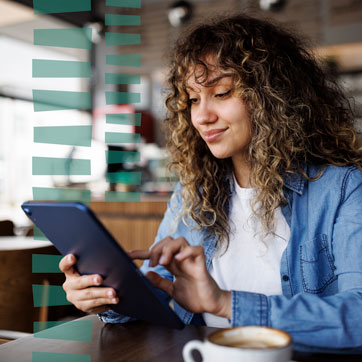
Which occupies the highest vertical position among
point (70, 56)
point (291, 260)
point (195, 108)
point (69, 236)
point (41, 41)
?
point (70, 56)

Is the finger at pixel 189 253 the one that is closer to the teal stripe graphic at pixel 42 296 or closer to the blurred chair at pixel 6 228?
the teal stripe graphic at pixel 42 296

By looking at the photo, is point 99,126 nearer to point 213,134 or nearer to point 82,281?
point 213,134

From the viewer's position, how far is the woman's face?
1.19m

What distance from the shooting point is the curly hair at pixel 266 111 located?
3.94ft

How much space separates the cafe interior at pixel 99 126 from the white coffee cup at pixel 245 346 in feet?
0.78

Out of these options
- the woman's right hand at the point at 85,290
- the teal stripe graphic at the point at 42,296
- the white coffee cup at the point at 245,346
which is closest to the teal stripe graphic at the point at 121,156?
the teal stripe graphic at the point at 42,296

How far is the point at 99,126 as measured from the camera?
5.72 meters

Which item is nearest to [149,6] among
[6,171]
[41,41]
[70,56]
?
[70,56]

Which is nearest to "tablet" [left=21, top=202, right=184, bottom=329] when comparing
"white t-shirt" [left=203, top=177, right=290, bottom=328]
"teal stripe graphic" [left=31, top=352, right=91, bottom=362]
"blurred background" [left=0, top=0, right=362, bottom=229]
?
"teal stripe graphic" [left=31, top=352, right=91, bottom=362]

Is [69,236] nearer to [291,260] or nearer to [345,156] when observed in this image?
[291,260]

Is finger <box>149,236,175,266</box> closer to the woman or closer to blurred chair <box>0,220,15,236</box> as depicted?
the woman

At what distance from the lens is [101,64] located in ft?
22.9

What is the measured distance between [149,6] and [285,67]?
5.64 m

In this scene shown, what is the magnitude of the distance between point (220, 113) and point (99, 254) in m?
0.60
